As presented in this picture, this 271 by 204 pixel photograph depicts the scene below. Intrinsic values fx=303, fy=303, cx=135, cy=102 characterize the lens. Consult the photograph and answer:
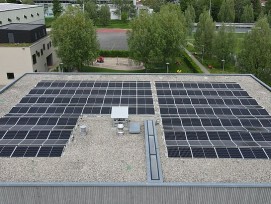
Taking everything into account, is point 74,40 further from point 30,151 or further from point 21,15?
point 30,151

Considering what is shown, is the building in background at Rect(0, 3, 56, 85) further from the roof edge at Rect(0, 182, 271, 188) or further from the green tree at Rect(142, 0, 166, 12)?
the green tree at Rect(142, 0, 166, 12)

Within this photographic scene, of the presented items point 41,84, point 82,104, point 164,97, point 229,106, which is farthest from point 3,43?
point 229,106

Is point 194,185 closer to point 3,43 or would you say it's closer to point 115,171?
point 115,171

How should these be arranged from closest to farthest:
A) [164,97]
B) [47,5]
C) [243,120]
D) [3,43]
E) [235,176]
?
[235,176]
[243,120]
[164,97]
[3,43]
[47,5]

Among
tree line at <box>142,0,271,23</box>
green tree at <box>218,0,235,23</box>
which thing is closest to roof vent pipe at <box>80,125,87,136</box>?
tree line at <box>142,0,271,23</box>

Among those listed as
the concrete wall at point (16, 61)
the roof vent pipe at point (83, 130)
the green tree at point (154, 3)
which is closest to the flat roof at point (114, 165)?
the roof vent pipe at point (83, 130)

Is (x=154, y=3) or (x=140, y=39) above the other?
(x=154, y=3)

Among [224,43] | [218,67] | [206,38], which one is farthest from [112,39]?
[224,43]
